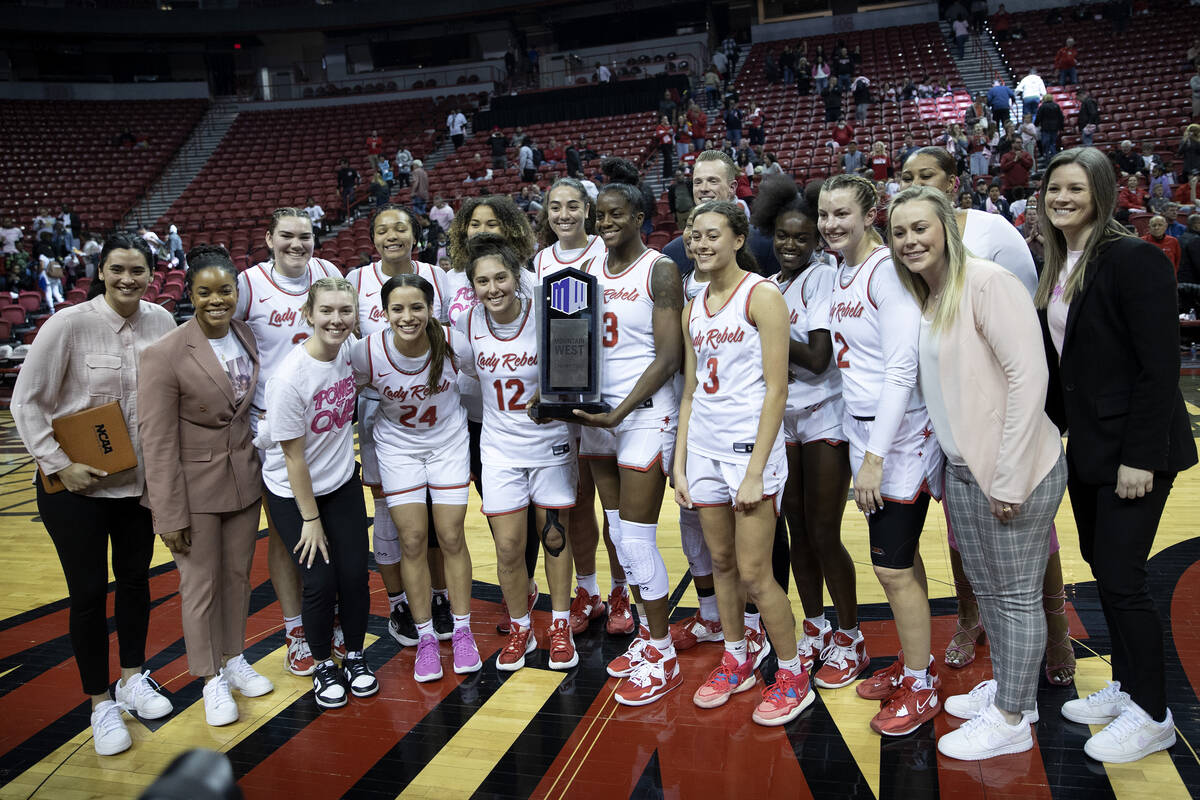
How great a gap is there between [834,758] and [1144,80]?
17720 millimetres

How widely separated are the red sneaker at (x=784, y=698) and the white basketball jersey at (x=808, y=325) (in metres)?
0.87

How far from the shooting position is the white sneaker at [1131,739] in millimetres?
2514

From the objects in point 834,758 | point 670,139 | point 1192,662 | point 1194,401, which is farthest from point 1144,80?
point 834,758

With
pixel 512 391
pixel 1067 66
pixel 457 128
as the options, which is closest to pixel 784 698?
pixel 512 391

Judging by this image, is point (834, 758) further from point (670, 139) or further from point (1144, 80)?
point (1144, 80)

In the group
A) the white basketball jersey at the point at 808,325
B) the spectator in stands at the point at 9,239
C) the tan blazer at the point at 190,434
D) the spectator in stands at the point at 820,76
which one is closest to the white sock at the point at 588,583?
the white basketball jersey at the point at 808,325

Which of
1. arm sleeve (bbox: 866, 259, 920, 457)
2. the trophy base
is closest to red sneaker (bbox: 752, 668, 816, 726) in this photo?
arm sleeve (bbox: 866, 259, 920, 457)

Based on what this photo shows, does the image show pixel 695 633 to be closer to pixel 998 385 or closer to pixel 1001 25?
pixel 998 385

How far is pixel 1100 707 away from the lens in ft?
8.98

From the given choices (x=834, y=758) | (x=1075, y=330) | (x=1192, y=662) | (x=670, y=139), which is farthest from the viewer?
(x=670, y=139)

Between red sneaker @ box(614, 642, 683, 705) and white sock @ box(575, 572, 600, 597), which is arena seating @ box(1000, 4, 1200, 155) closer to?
white sock @ box(575, 572, 600, 597)

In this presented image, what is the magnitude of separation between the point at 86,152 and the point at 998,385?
25.3 m

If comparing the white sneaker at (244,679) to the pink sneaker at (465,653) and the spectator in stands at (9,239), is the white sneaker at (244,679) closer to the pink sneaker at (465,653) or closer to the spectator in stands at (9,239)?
the pink sneaker at (465,653)

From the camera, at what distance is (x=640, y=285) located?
3.11 meters
